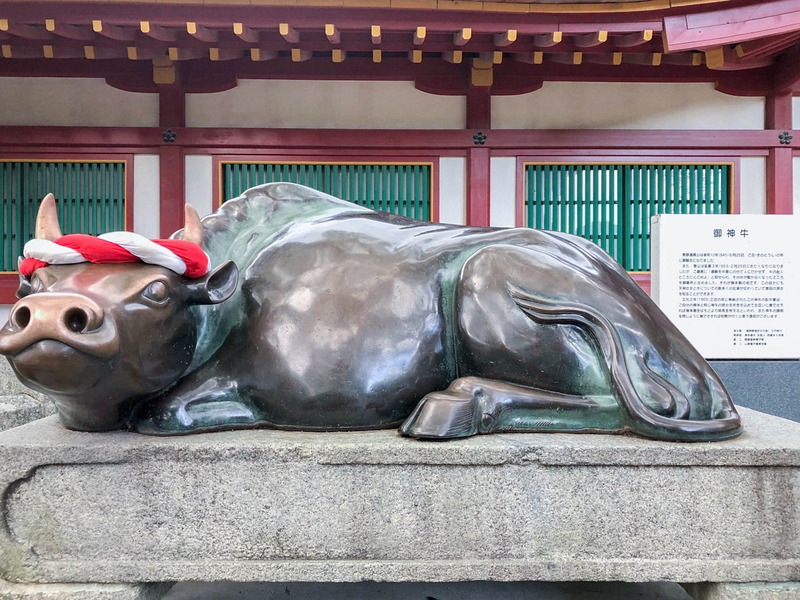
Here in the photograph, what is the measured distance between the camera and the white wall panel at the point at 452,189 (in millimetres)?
5066

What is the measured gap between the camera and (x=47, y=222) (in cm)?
154

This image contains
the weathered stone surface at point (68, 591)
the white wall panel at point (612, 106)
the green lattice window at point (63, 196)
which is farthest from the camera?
the white wall panel at point (612, 106)

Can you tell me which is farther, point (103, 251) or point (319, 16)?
point (319, 16)

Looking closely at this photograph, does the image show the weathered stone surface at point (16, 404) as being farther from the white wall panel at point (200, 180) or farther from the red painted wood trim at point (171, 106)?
the red painted wood trim at point (171, 106)

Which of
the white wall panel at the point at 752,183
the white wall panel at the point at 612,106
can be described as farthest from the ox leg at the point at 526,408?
the white wall panel at the point at 752,183

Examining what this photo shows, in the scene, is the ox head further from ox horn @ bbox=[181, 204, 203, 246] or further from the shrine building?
the shrine building

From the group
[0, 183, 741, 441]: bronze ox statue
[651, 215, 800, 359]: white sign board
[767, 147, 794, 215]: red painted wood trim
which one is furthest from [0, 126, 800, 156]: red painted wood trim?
[0, 183, 741, 441]: bronze ox statue

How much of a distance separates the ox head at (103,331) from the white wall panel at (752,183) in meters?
5.12

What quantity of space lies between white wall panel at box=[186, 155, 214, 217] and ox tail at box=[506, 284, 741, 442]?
13.2ft

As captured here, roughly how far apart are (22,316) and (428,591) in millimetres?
1364

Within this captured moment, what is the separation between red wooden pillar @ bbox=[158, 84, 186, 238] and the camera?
16.2 ft

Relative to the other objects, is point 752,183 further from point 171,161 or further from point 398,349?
point 171,161

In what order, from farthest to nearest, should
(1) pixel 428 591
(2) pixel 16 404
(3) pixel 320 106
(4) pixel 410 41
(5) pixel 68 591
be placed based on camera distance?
(3) pixel 320 106
(4) pixel 410 41
(2) pixel 16 404
(1) pixel 428 591
(5) pixel 68 591

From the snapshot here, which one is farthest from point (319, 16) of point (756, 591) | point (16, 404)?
point (756, 591)
